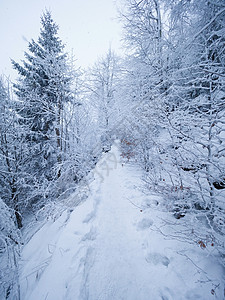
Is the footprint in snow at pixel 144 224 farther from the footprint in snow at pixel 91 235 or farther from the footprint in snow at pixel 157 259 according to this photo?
the footprint in snow at pixel 91 235

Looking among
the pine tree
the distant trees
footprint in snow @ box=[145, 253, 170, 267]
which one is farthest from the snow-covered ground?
the distant trees

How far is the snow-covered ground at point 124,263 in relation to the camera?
1.63m

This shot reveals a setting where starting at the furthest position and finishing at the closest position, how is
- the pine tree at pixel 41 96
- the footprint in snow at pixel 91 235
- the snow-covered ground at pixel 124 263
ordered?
the pine tree at pixel 41 96 < the footprint in snow at pixel 91 235 < the snow-covered ground at pixel 124 263

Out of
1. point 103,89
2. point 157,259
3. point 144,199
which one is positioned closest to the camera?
point 157,259

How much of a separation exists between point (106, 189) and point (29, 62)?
8.66 m

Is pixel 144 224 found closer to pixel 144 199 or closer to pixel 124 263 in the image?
pixel 144 199

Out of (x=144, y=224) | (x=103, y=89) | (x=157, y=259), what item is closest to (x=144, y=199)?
(x=144, y=224)

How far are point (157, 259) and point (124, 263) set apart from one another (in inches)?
23.1

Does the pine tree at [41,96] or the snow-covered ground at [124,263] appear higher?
the pine tree at [41,96]

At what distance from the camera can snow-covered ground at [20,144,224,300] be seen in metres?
1.63

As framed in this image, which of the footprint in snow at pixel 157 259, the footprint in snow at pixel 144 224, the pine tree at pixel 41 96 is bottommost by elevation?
the footprint in snow at pixel 157 259

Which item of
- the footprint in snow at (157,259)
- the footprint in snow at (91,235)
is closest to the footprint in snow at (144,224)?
the footprint in snow at (157,259)

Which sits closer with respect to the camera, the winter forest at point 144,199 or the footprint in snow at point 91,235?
the winter forest at point 144,199

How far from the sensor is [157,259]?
1.99 metres
